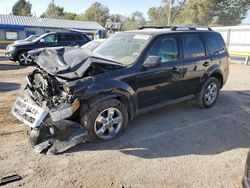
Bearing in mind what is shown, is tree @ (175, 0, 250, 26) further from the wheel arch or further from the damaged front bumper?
the damaged front bumper

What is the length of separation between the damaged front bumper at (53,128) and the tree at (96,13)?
66897 mm

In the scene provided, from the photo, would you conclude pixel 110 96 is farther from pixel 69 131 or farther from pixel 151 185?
pixel 151 185

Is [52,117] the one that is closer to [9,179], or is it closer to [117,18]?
[9,179]

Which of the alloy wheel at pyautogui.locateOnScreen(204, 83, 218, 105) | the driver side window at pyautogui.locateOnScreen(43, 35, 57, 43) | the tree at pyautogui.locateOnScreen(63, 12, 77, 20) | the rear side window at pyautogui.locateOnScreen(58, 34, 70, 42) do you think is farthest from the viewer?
the tree at pyautogui.locateOnScreen(63, 12, 77, 20)

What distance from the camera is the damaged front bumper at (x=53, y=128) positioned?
362cm

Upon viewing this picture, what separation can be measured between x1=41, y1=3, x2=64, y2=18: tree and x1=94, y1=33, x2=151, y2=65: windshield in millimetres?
63344

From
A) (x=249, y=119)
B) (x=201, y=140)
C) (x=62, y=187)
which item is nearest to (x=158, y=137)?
(x=201, y=140)

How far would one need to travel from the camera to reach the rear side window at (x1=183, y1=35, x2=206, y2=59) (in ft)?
17.3

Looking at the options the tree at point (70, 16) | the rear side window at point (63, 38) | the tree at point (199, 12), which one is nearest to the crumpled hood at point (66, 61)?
the rear side window at point (63, 38)

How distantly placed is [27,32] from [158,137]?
32.7m

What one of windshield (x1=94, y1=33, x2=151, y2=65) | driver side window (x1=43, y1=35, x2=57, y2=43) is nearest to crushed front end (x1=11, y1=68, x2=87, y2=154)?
windshield (x1=94, y1=33, x2=151, y2=65)

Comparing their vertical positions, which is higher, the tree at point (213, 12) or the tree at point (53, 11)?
the tree at point (53, 11)

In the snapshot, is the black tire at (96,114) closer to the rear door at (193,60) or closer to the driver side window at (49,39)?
the rear door at (193,60)

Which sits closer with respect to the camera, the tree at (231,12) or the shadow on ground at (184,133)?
the shadow on ground at (184,133)
